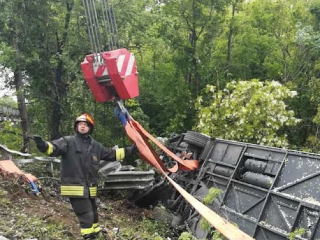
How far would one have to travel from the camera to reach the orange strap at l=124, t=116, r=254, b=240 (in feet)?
8.93

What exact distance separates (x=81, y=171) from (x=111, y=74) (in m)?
1.63

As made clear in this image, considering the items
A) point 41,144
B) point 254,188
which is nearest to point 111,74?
point 41,144

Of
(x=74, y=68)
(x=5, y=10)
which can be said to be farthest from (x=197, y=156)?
(x=5, y=10)

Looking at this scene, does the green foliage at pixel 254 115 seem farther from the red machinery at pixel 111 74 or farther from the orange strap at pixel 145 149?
the red machinery at pixel 111 74

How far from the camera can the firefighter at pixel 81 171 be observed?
4.27m

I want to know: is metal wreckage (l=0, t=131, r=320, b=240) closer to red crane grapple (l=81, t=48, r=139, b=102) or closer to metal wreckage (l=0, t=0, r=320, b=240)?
metal wreckage (l=0, t=0, r=320, b=240)

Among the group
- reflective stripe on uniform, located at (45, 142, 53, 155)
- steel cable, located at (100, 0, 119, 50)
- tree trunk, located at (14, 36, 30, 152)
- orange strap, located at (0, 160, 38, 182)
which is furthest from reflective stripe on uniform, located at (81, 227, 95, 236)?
tree trunk, located at (14, 36, 30, 152)

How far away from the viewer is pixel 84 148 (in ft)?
14.4

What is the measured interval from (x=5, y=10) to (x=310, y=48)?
31.5 ft

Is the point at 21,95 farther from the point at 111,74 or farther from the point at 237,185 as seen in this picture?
the point at 237,185

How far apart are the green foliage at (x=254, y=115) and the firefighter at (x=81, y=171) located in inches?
184

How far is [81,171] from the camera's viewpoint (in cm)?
433

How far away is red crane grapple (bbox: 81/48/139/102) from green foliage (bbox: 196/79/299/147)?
3.51 metres

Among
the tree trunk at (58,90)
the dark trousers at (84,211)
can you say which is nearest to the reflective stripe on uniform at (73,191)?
the dark trousers at (84,211)
